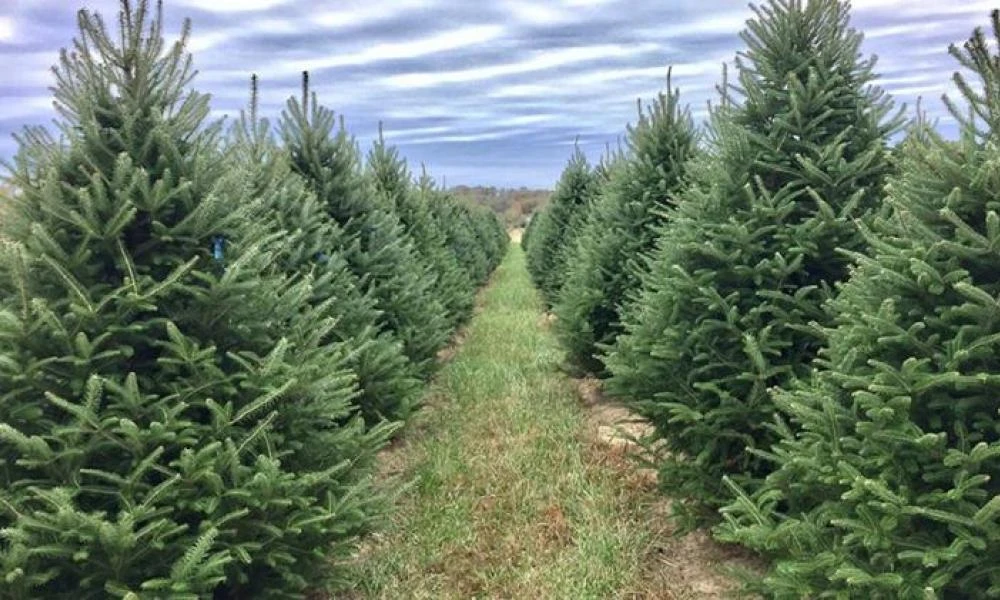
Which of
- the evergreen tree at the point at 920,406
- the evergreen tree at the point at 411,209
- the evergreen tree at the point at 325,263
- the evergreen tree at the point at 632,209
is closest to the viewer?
the evergreen tree at the point at 920,406

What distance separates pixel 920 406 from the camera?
3.00 metres

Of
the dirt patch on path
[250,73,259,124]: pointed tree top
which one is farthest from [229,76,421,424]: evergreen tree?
the dirt patch on path

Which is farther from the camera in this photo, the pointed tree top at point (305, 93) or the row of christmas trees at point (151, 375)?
the pointed tree top at point (305, 93)

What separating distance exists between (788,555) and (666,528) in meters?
1.55

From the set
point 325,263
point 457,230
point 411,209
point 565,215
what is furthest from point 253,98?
point 457,230

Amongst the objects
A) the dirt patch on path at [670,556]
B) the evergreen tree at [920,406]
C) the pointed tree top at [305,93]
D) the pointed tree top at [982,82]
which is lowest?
the dirt patch on path at [670,556]

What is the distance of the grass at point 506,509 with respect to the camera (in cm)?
454

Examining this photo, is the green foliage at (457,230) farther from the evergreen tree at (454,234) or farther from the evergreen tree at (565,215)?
the evergreen tree at (565,215)

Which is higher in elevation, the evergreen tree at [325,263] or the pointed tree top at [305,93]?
the pointed tree top at [305,93]

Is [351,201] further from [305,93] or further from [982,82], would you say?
[982,82]

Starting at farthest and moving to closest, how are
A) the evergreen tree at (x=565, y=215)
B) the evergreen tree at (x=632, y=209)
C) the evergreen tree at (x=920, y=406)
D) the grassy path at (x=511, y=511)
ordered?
the evergreen tree at (x=565, y=215) → the evergreen tree at (x=632, y=209) → the grassy path at (x=511, y=511) → the evergreen tree at (x=920, y=406)

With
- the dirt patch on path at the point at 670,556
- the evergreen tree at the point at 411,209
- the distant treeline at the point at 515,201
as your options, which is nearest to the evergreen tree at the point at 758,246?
the dirt patch on path at the point at 670,556

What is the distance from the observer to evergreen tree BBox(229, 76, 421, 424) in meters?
5.57

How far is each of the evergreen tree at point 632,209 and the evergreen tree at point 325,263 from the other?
9.64 feet
